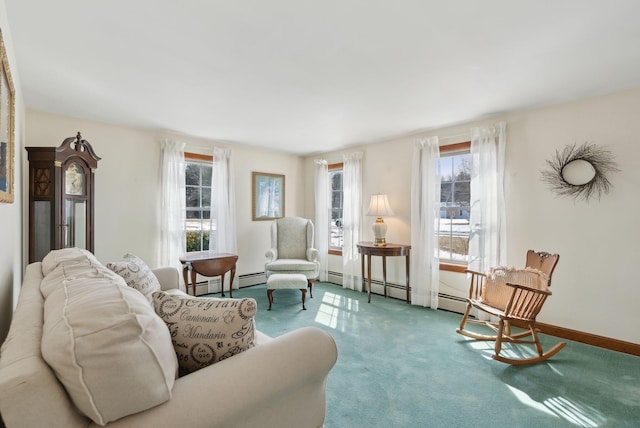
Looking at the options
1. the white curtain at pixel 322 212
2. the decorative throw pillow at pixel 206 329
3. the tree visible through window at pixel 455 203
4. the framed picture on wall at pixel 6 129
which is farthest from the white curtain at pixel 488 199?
the framed picture on wall at pixel 6 129

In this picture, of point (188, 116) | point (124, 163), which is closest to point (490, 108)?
point (188, 116)

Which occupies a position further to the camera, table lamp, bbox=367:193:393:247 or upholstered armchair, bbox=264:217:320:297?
upholstered armchair, bbox=264:217:320:297

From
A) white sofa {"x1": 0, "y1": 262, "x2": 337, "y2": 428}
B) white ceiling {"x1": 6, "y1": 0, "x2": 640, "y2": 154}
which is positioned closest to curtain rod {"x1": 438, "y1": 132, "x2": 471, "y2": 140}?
white ceiling {"x1": 6, "y1": 0, "x2": 640, "y2": 154}

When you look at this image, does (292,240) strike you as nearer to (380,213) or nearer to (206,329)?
(380,213)

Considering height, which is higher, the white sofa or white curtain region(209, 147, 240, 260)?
white curtain region(209, 147, 240, 260)

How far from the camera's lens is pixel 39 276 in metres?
1.43

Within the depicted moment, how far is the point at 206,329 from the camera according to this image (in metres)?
1.06

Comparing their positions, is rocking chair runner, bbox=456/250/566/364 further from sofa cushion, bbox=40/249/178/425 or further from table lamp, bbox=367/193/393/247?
sofa cushion, bbox=40/249/178/425

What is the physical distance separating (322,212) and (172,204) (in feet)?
7.37

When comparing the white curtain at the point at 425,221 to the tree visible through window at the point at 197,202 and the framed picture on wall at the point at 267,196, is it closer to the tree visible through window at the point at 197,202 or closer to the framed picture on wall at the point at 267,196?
the framed picture on wall at the point at 267,196

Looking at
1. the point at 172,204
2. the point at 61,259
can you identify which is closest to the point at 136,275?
the point at 61,259

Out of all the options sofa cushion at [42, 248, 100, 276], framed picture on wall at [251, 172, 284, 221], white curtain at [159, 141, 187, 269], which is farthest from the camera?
framed picture on wall at [251, 172, 284, 221]

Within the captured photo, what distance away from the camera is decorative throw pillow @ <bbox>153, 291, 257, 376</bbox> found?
104 centimetres

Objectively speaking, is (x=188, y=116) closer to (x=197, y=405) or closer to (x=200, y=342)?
(x=200, y=342)
